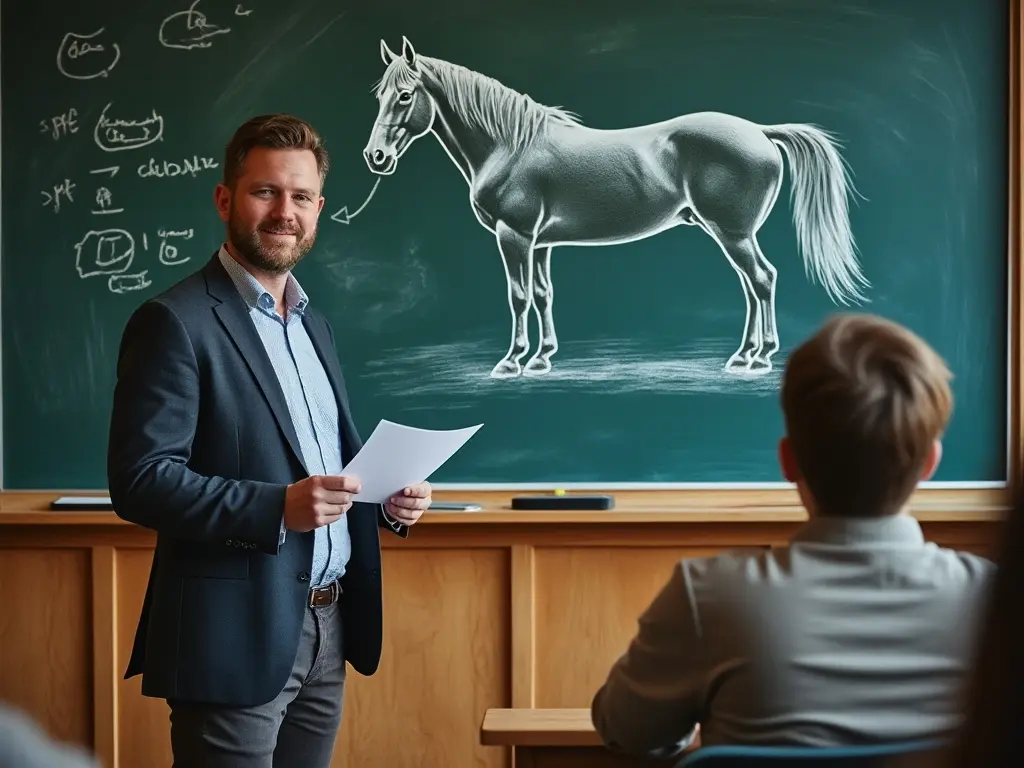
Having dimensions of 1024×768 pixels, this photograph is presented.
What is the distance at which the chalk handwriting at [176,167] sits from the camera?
10.7ft

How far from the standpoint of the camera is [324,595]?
2.18 meters

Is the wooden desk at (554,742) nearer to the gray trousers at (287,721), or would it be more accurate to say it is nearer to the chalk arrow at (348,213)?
the gray trousers at (287,721)

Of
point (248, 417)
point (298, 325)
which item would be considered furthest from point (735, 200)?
point (248, 417)

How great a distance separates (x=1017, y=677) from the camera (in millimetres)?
374

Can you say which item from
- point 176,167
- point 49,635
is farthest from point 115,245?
point 49,635

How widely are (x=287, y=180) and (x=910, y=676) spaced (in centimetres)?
151

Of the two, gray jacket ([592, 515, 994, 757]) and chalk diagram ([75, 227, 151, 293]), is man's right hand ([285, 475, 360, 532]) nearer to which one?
→ gray jacket ([592, 515, 994, 757])

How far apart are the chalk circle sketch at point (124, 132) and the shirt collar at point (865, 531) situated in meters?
2.54

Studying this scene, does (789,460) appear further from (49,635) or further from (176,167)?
(49,635)

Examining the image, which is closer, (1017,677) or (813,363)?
(1017,677)

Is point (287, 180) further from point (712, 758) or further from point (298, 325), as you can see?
point (712, 758)

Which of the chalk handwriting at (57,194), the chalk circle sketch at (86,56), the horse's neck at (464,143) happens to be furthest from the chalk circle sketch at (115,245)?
the horse's neck at (464,143)

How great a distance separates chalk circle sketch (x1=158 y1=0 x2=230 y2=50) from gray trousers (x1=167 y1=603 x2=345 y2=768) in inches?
70.5

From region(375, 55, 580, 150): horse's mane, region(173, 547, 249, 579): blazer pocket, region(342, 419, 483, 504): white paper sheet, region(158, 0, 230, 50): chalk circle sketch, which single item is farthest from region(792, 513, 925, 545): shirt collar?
region(158, 0, 230, 50): chalk circle sketch
